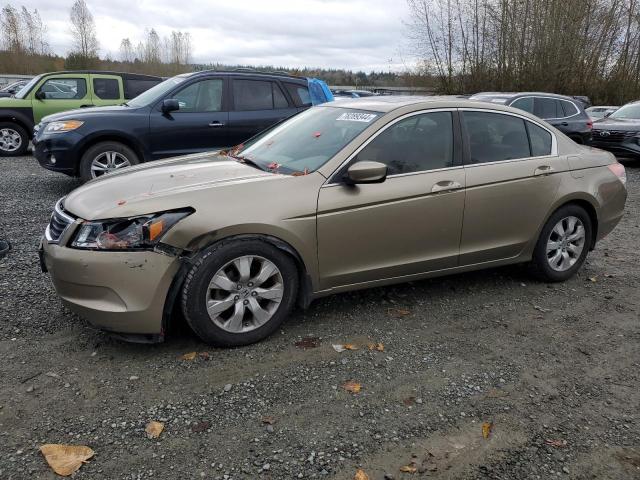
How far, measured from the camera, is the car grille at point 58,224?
3.41 m

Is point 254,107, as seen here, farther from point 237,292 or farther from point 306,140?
point 237,292

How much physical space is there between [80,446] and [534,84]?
2786 centimetres

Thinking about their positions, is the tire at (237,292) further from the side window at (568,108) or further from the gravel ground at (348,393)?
the side window at (568,108)

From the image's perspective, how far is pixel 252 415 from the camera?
2879mm

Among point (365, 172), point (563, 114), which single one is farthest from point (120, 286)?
point (563, 114)

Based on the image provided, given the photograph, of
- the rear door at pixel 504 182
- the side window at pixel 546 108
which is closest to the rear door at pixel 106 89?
the side window at pixel 546 108

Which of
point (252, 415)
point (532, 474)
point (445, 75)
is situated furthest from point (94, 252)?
point (445, 75)

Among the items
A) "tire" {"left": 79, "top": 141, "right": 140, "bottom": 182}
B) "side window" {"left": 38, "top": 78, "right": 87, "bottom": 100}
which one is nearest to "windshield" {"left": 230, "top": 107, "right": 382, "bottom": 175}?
"tire" {"left": 79, "top": 141, "right": 140, "bottom": 182}

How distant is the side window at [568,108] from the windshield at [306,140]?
9.56 m

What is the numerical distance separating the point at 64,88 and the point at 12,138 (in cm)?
158

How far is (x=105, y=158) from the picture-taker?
7781mm

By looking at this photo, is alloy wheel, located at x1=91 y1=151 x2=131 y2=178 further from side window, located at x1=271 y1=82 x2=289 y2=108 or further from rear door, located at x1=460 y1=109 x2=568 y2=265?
rear door, located at x1=460 y1=109 x2=568 y2=265

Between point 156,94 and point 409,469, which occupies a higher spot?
point 156,94

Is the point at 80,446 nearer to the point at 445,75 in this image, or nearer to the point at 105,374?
the point at 105,374
